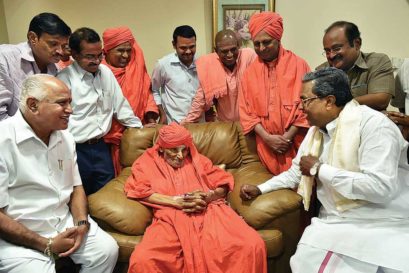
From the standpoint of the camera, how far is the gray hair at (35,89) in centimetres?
181

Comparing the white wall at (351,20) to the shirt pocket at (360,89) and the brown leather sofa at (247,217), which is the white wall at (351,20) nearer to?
the shirt pocket at (360,89)

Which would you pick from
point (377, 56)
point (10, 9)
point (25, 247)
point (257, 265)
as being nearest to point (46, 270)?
point (25, 247)

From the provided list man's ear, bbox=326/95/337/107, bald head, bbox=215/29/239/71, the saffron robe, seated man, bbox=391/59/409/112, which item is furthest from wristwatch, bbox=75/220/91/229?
seated man, bbox=391/59/409/112

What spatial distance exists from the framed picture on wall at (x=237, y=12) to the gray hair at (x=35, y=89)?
7.90 ft

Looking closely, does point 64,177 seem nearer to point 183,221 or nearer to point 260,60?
point 183,221

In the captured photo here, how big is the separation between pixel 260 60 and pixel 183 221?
1305mm

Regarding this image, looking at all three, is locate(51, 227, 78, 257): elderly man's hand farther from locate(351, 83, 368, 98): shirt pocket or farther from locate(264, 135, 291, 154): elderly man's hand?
locate(351, 83, 368, 98): shirt pocket

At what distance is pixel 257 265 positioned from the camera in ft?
6.40

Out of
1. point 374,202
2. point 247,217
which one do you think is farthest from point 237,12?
point 374,202

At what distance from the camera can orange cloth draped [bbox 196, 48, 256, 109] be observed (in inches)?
116

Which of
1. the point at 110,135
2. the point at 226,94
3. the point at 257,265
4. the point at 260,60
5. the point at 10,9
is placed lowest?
the point at 257,265

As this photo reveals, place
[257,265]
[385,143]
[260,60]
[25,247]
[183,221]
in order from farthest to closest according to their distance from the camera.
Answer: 1. [260,60]
2. [183,221]
3. [257,265]
4. [25,247]
5. [385,143]

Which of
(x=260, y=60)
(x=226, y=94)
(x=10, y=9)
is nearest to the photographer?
(x=260, y=60)

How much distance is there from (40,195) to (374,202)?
5.29ft
